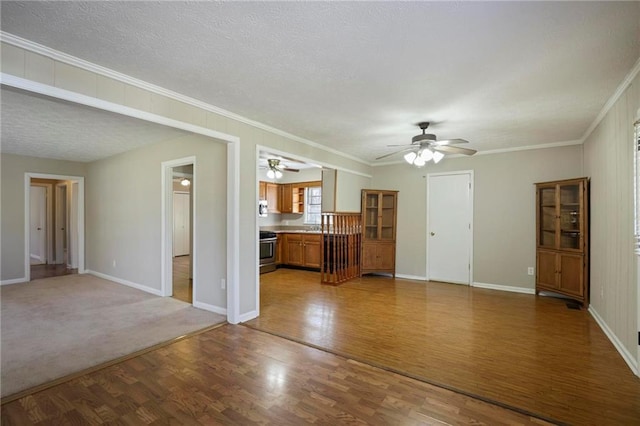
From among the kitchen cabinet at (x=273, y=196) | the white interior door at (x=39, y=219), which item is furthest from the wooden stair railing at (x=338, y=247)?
the white interior door at (x=39, y=219)

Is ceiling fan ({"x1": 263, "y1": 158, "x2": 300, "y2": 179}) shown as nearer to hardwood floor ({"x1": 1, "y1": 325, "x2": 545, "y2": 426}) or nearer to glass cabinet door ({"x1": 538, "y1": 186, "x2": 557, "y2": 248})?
hardwood floor ({"x1": 1, "y1": 325, "x2": 545, "y2": 426})

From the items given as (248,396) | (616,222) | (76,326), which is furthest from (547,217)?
(76,326)

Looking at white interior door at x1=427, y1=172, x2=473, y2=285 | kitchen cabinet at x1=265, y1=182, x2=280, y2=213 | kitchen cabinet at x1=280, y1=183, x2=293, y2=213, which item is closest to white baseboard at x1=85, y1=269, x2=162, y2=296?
kitchen cabinet at x1=265, y1=182, x2=280, y2=213

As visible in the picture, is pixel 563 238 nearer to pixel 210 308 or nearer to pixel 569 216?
pixel 569 216

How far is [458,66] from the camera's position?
92.6 inches

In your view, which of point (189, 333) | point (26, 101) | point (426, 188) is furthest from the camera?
point (426, 188)

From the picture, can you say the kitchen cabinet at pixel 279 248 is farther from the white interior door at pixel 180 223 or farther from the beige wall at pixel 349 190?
the white interior door at pixel 180 223

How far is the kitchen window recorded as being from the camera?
309 inches

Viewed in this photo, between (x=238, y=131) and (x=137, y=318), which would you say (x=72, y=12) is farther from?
(x=137, y=318)

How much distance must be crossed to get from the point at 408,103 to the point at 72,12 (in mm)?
2735

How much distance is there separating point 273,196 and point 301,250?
5.71ft

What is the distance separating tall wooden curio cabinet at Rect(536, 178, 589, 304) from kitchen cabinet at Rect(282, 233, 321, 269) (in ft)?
13.7

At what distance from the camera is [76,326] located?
137 inches

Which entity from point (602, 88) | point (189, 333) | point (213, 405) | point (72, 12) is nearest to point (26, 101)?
point (72, 12)
